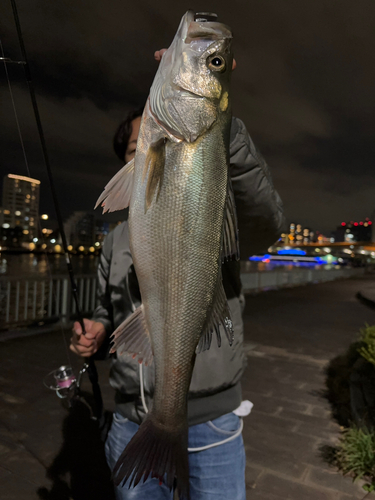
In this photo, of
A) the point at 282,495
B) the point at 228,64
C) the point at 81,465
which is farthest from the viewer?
the point at 81,465

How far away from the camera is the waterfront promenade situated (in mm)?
3430

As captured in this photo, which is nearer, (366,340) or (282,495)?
(282,495)

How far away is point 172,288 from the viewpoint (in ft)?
4.66

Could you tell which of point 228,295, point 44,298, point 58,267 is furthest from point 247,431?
point 58,267

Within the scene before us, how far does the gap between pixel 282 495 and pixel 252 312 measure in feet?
30.3

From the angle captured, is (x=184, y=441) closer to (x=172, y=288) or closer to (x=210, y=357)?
(x=210, y=357)

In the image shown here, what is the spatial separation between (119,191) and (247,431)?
400 cm

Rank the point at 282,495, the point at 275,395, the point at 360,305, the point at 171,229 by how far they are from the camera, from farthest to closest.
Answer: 1. the point at 360,305
2. the point at 275,395
3. the point at 282,495
4. the point at 171,229

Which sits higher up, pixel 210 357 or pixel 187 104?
pixel 187 104

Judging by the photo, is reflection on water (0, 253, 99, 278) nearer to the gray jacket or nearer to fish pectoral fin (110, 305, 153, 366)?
the gray jacket

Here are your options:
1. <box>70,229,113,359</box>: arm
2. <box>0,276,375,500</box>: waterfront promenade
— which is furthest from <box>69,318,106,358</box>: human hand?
<box>0,276,375,500</box>: waterfront promenade

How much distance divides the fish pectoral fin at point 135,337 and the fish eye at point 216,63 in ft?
3.34

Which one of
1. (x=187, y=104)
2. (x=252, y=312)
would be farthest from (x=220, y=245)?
(x=252, y=312)

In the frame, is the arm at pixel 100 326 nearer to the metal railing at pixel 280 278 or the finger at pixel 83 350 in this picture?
the finger at pixel 83 350
